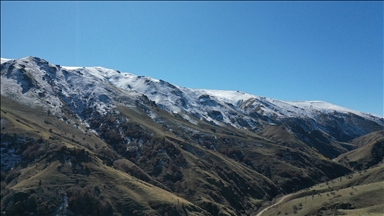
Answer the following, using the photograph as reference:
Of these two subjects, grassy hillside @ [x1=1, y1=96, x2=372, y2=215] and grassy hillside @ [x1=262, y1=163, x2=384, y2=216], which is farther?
grassy hillside @ [x1=262, y1=163, x2=384, y2=216]

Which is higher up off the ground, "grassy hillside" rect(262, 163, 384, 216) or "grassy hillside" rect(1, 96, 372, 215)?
"grassy hillside" rect(262, 163, 384, 216)

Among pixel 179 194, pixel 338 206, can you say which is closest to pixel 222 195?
pixel 179 194

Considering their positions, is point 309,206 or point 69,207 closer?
point 69,207

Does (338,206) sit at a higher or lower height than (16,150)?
higher

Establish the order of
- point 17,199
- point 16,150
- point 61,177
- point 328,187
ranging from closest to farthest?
point 17,199
point 61,177
point 16,150
point 328,187

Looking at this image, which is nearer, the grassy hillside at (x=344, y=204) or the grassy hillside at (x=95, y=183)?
the grassy hillside at (x=95, y=183)

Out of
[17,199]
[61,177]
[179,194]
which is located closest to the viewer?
[17,199]

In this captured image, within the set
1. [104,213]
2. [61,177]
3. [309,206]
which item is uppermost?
[309,206]

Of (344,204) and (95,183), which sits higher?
(344,204)

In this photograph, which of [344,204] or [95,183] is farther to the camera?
[95,183]

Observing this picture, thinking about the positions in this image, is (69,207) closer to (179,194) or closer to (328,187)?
(179,194)

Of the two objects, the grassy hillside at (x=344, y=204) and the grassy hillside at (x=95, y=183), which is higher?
the grassy hillside at (x=344, y=204)

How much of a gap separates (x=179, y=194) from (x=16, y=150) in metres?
86.2

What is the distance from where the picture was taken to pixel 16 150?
14125 cm
